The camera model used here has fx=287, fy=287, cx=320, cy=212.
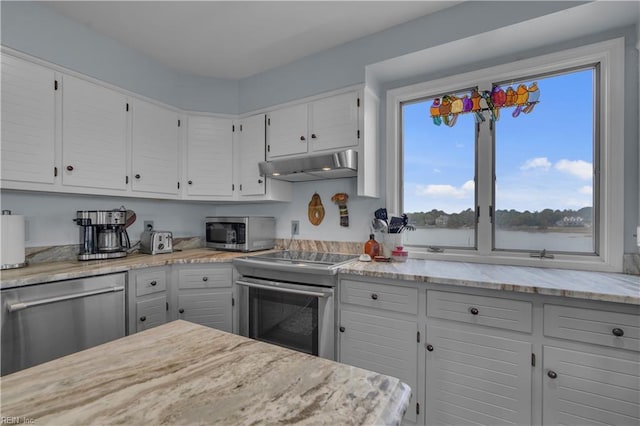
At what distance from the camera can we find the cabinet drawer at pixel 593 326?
126 centimetres

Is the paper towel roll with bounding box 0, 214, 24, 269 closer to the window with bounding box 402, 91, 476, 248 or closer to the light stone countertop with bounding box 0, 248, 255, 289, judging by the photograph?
the light stone countertop with bounding box 0, 248, 255, 289

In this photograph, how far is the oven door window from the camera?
2020 mm

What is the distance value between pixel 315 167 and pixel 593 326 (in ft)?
6.01

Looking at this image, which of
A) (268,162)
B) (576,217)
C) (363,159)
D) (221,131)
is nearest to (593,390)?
(576,217)

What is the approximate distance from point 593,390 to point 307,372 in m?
1.50

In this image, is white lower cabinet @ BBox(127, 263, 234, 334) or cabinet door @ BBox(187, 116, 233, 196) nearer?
white lower cabinet @ BBox(127, 263, 234, 334)

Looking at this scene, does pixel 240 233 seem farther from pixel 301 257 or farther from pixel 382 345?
pixel 382 345

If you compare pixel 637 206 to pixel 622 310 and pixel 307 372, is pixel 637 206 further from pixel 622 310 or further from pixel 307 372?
pixel 307 372

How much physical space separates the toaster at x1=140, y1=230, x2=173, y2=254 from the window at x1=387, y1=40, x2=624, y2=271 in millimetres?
2033

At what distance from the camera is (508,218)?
2.09 metres

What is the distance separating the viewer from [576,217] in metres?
1.90

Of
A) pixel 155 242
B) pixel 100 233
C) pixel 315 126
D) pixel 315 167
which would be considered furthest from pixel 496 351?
pixel 100 233

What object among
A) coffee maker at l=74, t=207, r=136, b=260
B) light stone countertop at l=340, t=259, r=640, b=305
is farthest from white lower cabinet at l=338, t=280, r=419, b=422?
coffee maker at l=74, t=207, r=136, b=260

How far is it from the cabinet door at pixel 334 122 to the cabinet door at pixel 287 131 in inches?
3.6
